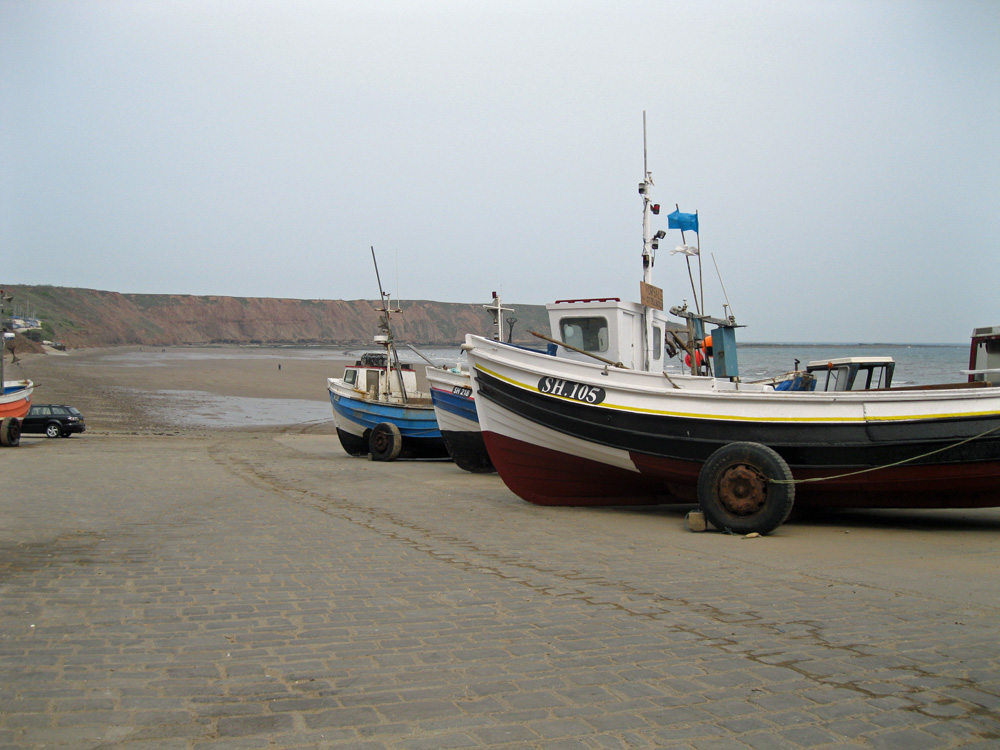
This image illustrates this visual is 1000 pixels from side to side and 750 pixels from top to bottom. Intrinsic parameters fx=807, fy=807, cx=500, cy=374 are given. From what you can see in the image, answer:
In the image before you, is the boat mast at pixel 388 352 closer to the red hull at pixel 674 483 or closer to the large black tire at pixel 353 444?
the large black tire at pixel 353 444

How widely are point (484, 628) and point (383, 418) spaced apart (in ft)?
51.2

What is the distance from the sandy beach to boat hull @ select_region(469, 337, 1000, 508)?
0.59 meters

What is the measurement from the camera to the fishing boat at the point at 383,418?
20297mm

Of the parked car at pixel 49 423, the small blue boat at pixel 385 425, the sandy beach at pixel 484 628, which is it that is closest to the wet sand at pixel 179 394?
the parked car at pixel 49 423

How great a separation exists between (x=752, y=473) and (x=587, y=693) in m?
5.68

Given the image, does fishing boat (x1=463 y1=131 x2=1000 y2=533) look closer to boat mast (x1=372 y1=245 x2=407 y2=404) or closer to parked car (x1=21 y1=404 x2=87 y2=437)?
boat mast (x1=372 y1=245 x2=407 y2=404)

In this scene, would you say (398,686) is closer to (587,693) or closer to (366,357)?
(587,693)

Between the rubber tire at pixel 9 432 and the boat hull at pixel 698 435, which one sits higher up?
the boat hull at pixel 698 435

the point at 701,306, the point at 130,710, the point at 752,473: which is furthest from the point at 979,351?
the point at 130,710

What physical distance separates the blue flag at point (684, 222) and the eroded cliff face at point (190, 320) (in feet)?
361

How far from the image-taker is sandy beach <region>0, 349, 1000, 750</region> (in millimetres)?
3734

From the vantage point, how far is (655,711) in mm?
3893

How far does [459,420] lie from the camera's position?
682 inches

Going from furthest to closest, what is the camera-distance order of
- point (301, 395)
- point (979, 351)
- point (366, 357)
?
1. point (301, 395)
2. point (366, 357)
3. point (979, 351)
